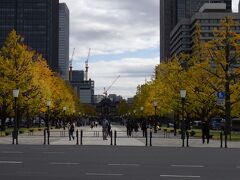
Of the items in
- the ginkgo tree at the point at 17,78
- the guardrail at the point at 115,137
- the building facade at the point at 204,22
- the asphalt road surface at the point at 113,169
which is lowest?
the guardrail at the point at 115,137

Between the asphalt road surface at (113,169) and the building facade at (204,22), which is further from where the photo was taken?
the building facade at (204,22)

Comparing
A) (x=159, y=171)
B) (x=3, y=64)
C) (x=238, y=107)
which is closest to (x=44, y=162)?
(x=159, y=171)

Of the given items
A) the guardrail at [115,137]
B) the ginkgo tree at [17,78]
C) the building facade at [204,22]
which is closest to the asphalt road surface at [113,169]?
the guardrail at [115,137]

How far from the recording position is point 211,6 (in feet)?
596

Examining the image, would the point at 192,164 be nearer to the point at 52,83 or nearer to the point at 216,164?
the point at 216,164

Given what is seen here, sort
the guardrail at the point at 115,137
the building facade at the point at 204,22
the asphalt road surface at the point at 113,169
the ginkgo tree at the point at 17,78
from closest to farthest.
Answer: the asphalt road surface at the point at 113,169 < the guardrail at the point at 115,137 < the ginkgo tree at the point at 17,78 < the building facade at the point at 204,22

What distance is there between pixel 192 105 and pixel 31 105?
21.8m

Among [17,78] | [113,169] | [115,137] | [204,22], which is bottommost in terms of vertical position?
[113,169]

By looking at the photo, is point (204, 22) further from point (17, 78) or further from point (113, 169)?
point (113, 169)

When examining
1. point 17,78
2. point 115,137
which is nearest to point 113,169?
point 115,137

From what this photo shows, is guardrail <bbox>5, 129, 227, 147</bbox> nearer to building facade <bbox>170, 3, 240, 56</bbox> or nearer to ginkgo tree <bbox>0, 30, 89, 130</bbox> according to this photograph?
ginkgo tree <bbox>0, 30, 89, 130</bbox>

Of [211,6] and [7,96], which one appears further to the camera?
[211,6]

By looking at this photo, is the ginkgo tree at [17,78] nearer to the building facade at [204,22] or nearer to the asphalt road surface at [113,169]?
the asphalt road surface at [113,169]

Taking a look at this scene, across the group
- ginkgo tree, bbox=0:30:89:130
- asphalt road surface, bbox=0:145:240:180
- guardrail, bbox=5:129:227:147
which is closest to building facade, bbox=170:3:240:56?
ginkgo tree, bbox=0:30:89:130
